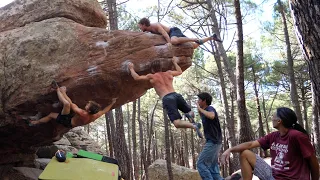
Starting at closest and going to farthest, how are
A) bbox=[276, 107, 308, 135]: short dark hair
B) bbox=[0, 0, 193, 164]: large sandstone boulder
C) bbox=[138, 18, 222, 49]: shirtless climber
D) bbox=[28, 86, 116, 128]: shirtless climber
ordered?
bbox=[276, 107, 308, 135]: short dark hair < bbox=[28, 86, 116, 128]: shirtless climber < bbox=[0, 0, 193, 164]: large sandstone boulder < bbox=[138, 18, 222, 49]: shirtless climber

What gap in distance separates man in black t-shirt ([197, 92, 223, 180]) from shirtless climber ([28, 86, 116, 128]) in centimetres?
235

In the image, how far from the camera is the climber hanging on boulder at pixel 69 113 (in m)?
6.30

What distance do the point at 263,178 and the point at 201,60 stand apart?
1973 centimetres

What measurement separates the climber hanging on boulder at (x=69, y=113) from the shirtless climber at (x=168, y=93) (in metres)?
1.25

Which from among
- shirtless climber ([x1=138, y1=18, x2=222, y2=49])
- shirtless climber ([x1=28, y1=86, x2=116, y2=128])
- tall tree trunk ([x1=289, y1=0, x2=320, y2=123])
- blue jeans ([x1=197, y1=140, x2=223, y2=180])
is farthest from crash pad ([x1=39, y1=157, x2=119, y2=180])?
shirtless climber ([x1=138, y1=18, x2=222, y2=49])

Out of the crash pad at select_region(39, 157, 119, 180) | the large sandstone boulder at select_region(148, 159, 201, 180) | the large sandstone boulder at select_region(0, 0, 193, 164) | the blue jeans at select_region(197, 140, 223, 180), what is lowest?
the large sandstone boulder at select_region(148, 159, 201, 180)

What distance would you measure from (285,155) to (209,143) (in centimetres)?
223

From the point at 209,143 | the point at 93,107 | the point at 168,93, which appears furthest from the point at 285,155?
the point at 93,107

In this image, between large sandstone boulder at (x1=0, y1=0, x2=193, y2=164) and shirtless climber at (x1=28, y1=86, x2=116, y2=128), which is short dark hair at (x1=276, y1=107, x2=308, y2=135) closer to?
large sandstone boulder at (x1=0, y1=0, x2=193, y2=164)

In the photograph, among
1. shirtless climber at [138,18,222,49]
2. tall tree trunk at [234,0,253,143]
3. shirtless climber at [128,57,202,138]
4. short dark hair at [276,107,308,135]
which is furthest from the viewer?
tall tree trunk at [234,0,253,143]

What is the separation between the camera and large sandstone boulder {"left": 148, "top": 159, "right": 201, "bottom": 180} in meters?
16.1

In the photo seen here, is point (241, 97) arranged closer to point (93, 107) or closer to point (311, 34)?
point (93, 107)

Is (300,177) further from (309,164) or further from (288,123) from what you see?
(288,123)

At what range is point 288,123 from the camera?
3.91 m
